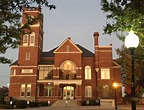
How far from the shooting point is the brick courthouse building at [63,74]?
44844 millimetres

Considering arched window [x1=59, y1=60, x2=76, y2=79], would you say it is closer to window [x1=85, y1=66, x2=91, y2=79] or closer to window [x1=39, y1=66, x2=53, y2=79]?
window [x1=39, y1=66, x2=53, y2=79]

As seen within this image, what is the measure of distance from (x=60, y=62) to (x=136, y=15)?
37609mm

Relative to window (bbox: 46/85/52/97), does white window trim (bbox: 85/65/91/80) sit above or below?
above

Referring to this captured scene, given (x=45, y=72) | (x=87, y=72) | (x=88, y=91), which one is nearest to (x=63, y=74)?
(x=45, y=72)

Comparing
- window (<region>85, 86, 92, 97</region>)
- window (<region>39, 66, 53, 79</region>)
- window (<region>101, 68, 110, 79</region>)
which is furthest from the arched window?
window (<region>101, 68, 110, 79</region>)

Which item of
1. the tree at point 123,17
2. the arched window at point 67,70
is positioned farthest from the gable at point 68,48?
the tree at point 123,17

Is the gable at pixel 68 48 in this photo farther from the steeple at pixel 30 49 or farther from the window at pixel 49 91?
the window at pixel 49 91

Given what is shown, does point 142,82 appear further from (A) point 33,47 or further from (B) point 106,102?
(A) point 33,47

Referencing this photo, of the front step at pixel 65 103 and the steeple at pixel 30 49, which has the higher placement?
the steeple at pixel 30 49

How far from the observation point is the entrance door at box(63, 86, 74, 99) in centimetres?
4625

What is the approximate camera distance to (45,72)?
46.8 meters

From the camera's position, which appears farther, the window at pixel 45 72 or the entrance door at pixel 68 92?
the window at pixel 45 72

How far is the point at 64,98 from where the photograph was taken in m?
45.8

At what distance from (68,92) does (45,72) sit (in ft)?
19.9
